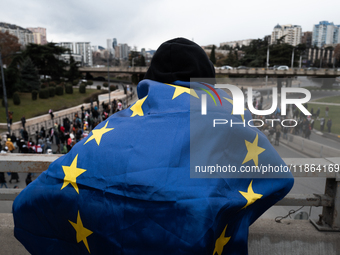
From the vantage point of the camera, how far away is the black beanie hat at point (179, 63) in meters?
1.61

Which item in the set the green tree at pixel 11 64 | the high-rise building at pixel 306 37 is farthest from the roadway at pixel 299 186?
the high-rise building at pixel 306 37

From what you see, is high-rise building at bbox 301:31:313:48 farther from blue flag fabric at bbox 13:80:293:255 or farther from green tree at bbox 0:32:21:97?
blue flag fabric at bbox 13:80:293:255

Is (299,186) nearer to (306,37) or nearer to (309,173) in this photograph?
(309,173)

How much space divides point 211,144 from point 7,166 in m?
1.61

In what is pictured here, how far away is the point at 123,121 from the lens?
146 cm

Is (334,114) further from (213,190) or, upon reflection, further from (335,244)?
(213,190)

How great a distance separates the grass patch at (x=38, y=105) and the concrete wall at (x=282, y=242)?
87.5ft

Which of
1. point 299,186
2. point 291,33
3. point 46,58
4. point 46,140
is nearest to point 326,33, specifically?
point 291,33

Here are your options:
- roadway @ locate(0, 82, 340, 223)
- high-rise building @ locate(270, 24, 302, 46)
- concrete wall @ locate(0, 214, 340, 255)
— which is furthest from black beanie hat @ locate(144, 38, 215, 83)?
high-rise building @ locate(270, 24, 302, 46)

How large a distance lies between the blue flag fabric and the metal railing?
2.34 feet

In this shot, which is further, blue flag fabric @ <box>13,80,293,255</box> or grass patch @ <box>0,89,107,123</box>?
grass patch @ <box>0,89,107,123</box>

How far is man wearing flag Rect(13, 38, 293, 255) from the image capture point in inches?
47.8

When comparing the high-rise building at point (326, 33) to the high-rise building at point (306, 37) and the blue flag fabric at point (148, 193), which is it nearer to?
the high-rise building at point (306, 37)

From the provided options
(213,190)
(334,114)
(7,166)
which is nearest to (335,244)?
(213,190)
